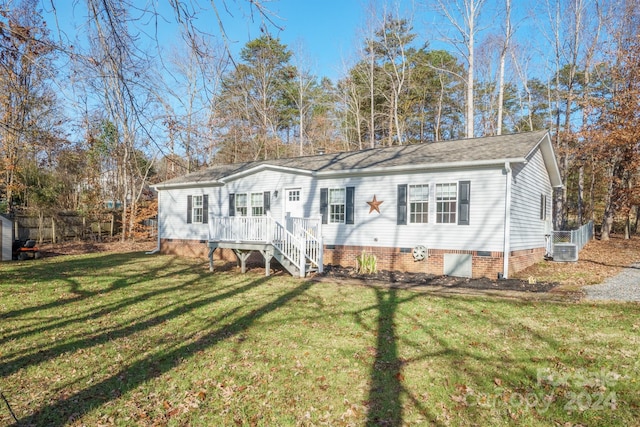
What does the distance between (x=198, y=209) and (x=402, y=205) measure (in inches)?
363

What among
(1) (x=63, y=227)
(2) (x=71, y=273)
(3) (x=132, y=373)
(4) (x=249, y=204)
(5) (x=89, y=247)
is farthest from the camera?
(1) (x=63, y=227)

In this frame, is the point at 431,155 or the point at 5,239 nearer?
the point at 431,155

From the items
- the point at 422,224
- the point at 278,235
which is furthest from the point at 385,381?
the point at 422,224

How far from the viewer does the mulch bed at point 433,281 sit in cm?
960

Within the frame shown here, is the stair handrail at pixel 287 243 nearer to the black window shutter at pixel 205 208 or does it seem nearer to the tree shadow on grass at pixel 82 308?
the tree shadow on grass at pixel 82 308

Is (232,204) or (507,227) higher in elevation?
(232,204)

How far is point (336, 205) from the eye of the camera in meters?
13.3

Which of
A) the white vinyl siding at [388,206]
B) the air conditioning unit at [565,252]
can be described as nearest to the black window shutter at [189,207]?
the white vinyl siding at [388,206]

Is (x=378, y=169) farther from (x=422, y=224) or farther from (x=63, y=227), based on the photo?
(x=63, y=227)

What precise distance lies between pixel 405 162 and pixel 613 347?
7897 millimetres

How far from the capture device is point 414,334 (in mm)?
5977

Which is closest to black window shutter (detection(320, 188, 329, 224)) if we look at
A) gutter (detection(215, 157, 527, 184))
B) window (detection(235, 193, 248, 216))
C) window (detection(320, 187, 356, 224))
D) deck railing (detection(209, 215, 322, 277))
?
window (detection(320, 187, 356, 224))

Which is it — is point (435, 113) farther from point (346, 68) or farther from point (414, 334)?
point (414, 334)

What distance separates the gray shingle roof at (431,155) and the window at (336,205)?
789mm
